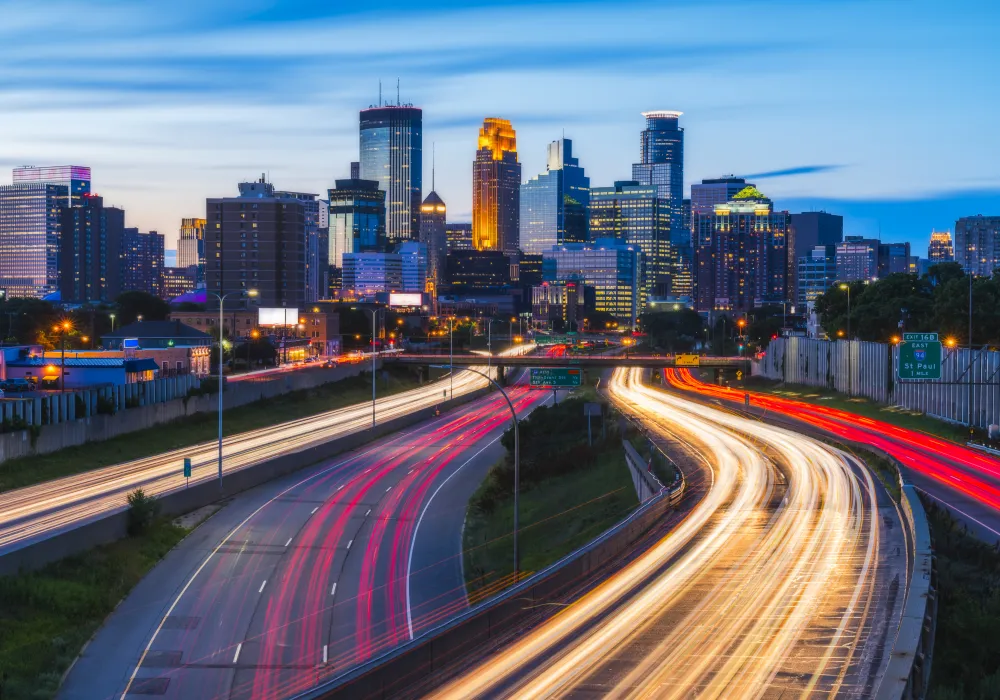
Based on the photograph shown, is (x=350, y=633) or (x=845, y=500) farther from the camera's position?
(x=845, y=500)

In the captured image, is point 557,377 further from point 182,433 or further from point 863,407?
point 863,407

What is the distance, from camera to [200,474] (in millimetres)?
64188

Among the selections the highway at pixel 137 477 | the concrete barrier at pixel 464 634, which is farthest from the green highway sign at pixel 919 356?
the highway at pixel 137 477

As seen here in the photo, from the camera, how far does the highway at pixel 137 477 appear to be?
47.5 meters

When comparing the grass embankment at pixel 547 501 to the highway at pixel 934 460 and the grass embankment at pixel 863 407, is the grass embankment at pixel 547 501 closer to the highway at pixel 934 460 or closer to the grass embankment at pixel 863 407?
the highway at pixel 934 460

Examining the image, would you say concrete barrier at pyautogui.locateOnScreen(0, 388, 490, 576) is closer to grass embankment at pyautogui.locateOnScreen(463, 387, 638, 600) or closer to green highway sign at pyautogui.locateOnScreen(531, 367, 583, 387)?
grass embankment at pyautogui.locateOnScreen(463, 387, 638, 600)

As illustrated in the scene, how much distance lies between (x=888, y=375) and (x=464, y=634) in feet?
234

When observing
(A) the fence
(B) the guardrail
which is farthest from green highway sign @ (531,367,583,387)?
(B) the guardrail

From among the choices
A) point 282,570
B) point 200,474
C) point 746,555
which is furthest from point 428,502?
point 746,555

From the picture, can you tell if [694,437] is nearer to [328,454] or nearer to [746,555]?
[328,454]

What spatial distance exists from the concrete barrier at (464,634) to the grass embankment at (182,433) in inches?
1387

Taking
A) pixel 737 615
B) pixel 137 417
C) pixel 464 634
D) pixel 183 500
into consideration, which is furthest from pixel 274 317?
pixel 464 634

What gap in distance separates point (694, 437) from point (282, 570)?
35280mm

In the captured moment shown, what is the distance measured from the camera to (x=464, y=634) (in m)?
26.1
